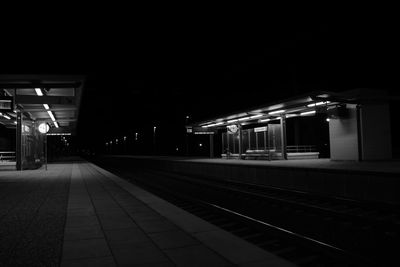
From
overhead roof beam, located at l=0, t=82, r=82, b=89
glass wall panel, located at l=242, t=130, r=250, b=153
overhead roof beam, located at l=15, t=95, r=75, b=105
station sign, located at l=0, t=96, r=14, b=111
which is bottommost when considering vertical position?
glass wall panel, located at l=242, t=130, r=250, b=153

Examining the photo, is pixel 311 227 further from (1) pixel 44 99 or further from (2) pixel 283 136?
(2) pixel 283 136

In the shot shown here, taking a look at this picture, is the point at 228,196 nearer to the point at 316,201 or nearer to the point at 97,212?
the point at 316,201

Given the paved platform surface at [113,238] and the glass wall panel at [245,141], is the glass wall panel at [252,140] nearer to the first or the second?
the glass wall panel at [245,141]

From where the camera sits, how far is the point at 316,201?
11.7 metres


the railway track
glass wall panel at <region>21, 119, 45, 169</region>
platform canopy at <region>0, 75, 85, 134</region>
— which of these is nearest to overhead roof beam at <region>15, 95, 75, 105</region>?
platform canopy at <region>0, 75, 85, 134</region>

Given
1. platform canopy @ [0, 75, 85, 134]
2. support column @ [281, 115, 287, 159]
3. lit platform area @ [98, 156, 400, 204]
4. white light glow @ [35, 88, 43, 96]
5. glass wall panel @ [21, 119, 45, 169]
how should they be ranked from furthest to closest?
support column @ [281, 115, 287, 159]
glass wall panel @ [21, 119, 45, 169]
white light glow @ [35, 88, 43, 96]
platform canopy @ [0, 75, 85, 134]
lit platform area @ [98, 156, 400, 204]

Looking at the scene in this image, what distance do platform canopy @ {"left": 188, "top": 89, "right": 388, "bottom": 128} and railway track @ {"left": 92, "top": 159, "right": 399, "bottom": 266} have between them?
222 inches

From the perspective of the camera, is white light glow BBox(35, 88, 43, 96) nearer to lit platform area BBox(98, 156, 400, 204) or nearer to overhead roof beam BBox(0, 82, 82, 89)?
overhead roof beam BBox(0, 82, 82, 89)

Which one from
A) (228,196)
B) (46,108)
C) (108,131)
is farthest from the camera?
(108,131)

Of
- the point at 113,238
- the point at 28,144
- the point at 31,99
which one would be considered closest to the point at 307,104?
the point at 31,99

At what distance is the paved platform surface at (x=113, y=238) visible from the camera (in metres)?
4.48

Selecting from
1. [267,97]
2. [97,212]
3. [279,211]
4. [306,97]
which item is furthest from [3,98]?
[267,97]

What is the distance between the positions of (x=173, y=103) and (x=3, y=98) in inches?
2900

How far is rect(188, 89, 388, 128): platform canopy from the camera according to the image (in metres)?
16.7
